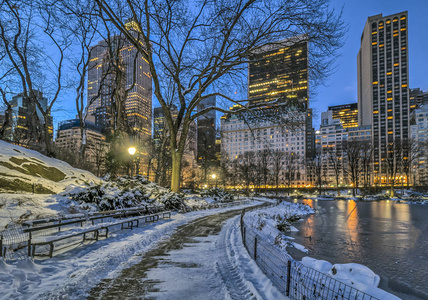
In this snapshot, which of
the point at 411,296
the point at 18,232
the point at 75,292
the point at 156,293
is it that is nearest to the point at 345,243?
the point at 411,296

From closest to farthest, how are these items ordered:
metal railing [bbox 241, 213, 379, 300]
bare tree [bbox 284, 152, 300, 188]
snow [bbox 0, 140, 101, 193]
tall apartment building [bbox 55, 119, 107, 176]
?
metal railing [bbox 241, 213, 379, 300] → snow [bbox 0, 140, 101, 193] → tall apartment building [bbox 55, 119, 107, 176] → bare tree [bbox 284, 152, 300, 188]

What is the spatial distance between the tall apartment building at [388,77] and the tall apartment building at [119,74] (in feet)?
512

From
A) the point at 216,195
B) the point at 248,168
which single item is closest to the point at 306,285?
the point at 216,195

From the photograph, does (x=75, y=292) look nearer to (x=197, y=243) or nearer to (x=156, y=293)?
(x=156, y=293)

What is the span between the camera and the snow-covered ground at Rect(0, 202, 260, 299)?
14.7 feet

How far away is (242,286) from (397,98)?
629 feet

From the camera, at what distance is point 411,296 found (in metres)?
7.00

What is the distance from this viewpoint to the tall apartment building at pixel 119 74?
2170cm

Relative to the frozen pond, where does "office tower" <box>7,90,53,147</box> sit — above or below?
above

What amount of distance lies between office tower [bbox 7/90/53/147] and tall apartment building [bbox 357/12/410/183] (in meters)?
162

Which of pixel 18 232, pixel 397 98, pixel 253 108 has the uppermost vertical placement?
pixel 397 98

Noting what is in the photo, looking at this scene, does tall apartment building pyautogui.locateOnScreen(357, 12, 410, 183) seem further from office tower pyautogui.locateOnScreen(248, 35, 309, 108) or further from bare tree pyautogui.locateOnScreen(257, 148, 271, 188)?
office tower pyautogui.locateOnScreen(248, 35, 309, 108)

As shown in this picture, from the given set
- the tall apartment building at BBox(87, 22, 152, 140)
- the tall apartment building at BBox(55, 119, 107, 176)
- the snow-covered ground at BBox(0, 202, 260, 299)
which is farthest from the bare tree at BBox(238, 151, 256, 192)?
the snow-covered ground at BBox(0, 202, 260, 299)

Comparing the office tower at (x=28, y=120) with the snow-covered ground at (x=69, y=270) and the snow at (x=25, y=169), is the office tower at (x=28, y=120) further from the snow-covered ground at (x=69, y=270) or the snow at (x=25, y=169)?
the snow-covered ground at (x=69, y=270)
